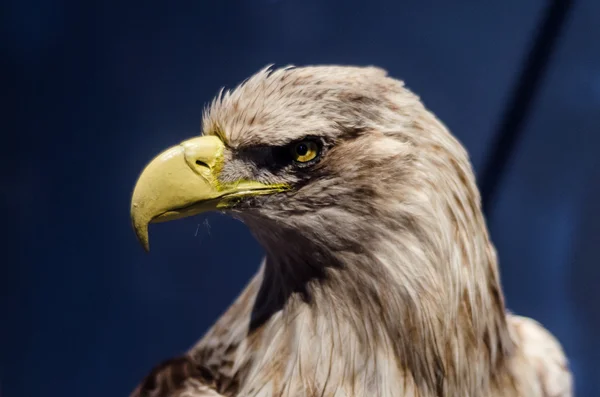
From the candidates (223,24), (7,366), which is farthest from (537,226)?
(7,366)

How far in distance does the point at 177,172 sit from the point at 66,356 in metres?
1.23

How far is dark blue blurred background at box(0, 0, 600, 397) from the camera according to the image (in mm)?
1595

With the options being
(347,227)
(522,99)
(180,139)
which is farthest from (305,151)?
(522,99)

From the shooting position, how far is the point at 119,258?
1752 millimetres

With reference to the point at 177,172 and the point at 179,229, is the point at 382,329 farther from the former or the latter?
the point at 179,229

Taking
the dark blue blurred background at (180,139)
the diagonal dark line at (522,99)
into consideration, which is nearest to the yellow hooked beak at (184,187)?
the dark blue blurred background at (180,139)

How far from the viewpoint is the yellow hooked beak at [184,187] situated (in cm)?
85

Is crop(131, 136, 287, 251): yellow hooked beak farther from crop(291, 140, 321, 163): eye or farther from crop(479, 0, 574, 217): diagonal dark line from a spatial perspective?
→ crop(479, 0, 574, 217): diagonal dark line

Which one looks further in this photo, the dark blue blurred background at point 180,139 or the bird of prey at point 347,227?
the dark blue blurred background at point 180,139

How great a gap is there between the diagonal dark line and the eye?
999 mm

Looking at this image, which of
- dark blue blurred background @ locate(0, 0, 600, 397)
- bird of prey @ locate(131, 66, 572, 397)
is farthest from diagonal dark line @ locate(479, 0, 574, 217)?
bird of prey @ locate(131, 66, 572, 397)

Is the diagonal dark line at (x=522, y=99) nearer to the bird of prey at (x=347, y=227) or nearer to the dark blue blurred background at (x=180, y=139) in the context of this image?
the dark blue blurred background at (x=180, y=139)

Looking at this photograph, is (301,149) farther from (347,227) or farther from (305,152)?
(347,227)

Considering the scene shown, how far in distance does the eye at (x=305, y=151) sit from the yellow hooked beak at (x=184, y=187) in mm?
51
